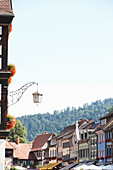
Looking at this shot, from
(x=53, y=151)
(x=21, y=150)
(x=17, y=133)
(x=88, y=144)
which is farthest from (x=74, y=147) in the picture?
(x=17, y=133)

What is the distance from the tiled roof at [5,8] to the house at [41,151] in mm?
88580

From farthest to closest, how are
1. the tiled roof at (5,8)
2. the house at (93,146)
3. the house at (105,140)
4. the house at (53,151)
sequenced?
the house at (53,151) → the house at (93,146) → the house at (105,140) → the tiled roof at (5,8)

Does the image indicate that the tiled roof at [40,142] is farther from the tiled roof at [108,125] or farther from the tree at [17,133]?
the tiled roof at [108,125]

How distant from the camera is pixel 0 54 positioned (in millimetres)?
27625

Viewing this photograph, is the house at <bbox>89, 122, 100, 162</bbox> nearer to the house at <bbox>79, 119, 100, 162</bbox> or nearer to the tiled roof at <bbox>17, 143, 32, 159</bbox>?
the house at <bbox>79, 119, 100, 162</bbox>

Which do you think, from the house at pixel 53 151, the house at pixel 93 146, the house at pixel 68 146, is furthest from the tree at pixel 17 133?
the house at pixel 93 146

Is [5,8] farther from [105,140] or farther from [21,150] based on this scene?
A: [21,150]

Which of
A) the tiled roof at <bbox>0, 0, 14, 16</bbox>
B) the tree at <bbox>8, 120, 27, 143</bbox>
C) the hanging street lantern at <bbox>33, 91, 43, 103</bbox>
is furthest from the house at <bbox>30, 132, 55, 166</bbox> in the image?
the hanging street lantern at <bbox>33, 91, 43, 103</bbox>

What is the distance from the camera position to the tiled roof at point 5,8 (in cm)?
2763

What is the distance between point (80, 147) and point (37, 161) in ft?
110

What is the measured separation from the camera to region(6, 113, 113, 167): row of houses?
76.9 meters

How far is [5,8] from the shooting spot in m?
28.0

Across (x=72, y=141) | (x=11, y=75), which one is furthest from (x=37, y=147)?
(x=11, y=75)

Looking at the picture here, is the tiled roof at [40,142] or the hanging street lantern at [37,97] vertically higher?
the hanging street lantern at [37,97]
